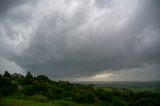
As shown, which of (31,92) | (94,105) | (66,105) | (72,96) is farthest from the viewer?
(31,92)

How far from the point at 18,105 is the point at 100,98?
30813 millimetres

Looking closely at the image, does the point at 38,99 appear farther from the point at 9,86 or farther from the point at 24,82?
the point at 24,82

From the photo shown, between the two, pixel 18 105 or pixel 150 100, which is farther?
pixel 150 100

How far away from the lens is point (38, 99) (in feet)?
194

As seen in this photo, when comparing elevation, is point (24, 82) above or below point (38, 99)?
above

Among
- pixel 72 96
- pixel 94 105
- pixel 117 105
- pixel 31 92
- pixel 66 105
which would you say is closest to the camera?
pixel 66 105

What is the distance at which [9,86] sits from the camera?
64.6 metres

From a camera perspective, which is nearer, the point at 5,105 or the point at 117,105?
the point at 5,105

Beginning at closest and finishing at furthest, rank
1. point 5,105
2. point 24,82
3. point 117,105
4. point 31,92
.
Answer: point 5,105, point 117,105, point 31,92, point 24,82

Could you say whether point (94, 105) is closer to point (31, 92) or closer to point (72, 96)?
point (72, 96)

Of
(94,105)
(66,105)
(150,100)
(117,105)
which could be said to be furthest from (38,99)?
(150,100)

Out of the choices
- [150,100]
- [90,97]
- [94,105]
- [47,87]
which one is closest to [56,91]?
[47,87]

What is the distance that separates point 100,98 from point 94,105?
13.5m

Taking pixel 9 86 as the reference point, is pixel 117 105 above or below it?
below
